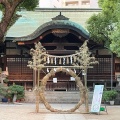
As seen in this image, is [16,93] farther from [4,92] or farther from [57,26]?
[57,26]

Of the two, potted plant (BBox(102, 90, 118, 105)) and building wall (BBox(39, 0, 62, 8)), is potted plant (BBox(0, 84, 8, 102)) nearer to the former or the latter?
potted plant (BBox(102, 90, 118, 105))

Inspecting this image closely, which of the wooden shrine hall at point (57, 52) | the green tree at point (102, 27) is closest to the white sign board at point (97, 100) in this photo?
the green tree at point (102, 27)

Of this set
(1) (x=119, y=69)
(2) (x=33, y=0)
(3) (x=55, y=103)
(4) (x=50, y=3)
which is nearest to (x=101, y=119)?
(2) (x=33, y=0)

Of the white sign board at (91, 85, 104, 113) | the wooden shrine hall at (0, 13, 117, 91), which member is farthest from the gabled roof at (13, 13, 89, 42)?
the white sign board at (91, 85, 104, 113)

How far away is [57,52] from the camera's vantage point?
1176 inches

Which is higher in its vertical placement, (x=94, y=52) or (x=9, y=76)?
(x=94, y=52)

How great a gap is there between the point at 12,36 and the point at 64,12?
660cm

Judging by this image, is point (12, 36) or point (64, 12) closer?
point (12, 36)

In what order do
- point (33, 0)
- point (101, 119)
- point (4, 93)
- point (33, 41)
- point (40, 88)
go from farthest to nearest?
1. point (33, 41)
2. point (4, 93)
3. point (40, 88)
4. point (101, 119)
5. point (33, 0)

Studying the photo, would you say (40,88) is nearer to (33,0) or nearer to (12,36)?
(33,0)

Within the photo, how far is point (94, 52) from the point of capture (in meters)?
31.0

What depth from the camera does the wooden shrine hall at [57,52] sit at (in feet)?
95.1

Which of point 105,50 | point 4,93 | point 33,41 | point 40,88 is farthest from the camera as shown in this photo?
point 105,50

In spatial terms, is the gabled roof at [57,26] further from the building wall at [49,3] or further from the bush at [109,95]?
the building wall at [49,3]
